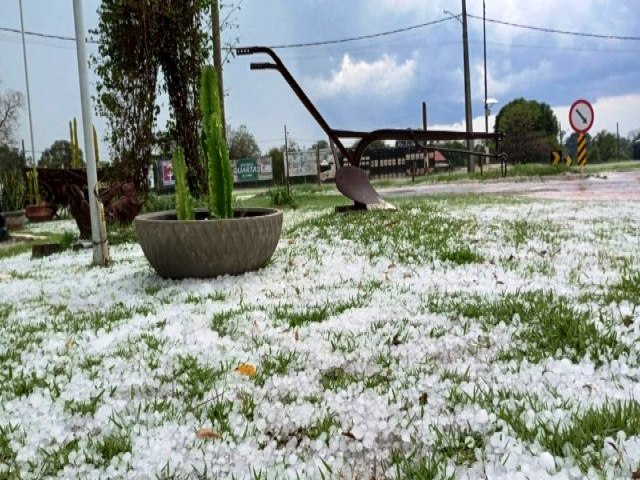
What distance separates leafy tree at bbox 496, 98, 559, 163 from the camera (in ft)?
175

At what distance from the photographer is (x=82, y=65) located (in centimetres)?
510

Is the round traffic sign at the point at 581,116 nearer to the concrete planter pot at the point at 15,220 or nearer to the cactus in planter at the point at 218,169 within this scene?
the cactus in planter at the point at 218,169

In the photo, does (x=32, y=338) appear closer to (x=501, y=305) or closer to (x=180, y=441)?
(x=180, y=441)

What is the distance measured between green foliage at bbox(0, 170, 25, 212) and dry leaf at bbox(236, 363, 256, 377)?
537 inches

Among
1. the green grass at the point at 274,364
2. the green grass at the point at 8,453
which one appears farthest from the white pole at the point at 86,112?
the green grass at the point at 8,453

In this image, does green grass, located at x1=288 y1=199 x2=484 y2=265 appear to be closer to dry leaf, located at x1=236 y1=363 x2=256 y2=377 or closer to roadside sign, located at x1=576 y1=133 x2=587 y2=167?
dry leaf, located at x1=236 y1=363 x2=256 y2=377

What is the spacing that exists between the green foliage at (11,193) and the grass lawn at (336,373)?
1118cm

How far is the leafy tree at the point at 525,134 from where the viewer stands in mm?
53469

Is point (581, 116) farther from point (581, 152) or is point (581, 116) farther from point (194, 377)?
point (194, 377)

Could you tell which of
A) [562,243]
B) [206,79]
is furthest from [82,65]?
[562,243]

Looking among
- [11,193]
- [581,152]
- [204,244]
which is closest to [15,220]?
[11,193]

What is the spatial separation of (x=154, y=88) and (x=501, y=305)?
636 cm

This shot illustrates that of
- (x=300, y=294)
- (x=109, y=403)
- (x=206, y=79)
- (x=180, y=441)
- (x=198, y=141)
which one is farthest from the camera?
(x=198, y=141)

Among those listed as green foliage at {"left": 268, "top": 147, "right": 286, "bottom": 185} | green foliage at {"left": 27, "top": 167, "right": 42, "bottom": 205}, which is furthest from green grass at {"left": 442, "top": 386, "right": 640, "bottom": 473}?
green foliage at {"left": 268, "top": 147, "right": 286, "bottom": 185}
